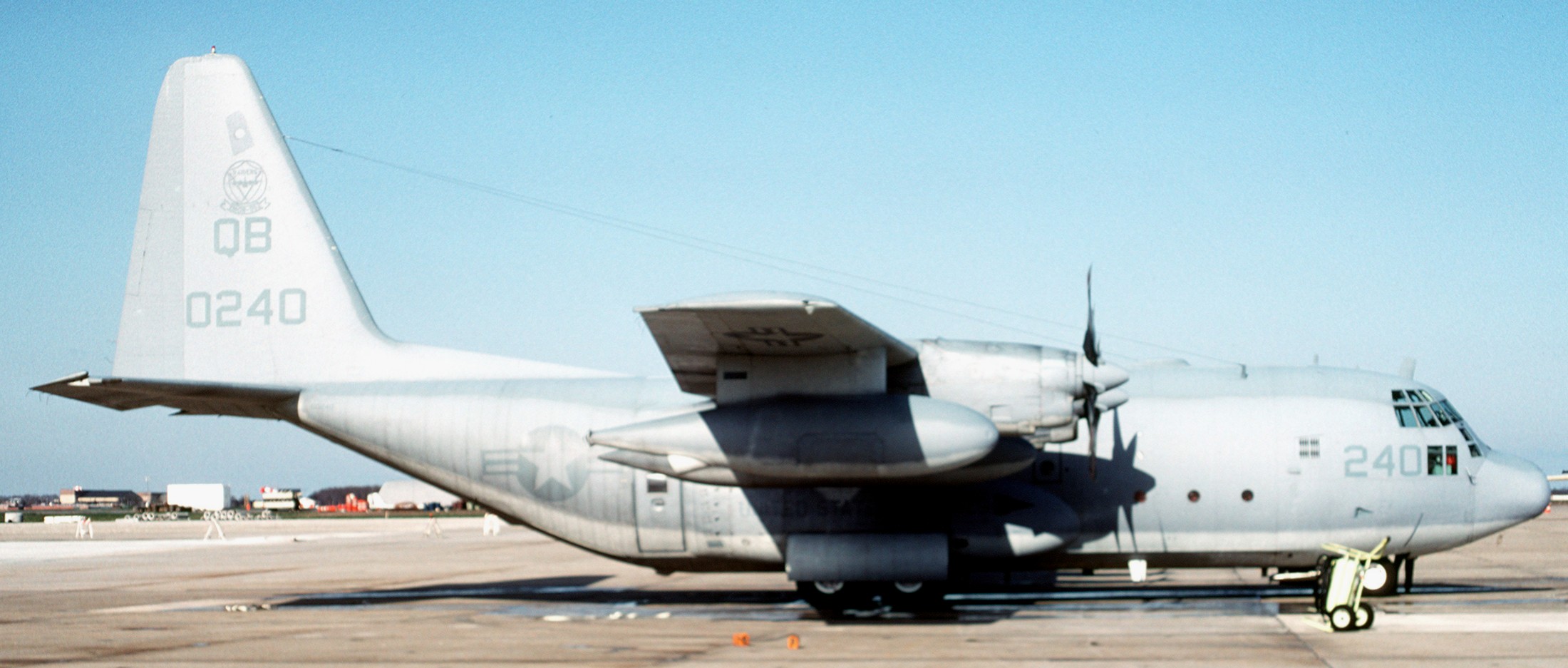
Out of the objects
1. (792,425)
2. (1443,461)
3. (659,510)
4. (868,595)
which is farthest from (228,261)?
(1443,461)

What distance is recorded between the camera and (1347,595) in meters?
14.0

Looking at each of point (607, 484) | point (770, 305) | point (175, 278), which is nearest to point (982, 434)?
point (770, 305)

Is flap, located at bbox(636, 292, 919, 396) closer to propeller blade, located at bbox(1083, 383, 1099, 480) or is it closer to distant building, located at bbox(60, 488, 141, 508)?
propeller blade, located at bbox(1083, 383, 1099, 480)

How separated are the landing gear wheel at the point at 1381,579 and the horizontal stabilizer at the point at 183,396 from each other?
14.4 m

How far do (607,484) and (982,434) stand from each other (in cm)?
543

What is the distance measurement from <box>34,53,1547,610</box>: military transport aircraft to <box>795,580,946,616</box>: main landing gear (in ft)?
0.20

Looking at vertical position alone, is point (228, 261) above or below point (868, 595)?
above

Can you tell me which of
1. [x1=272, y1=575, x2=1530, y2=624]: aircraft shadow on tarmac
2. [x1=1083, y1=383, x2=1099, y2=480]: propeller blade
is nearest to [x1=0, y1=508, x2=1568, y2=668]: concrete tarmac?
[x1=272, y1=575, x2=1530, y2=624]: aircraft shadow on tarmac

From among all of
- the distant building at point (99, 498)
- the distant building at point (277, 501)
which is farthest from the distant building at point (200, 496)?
the distant building at point (99, 498)

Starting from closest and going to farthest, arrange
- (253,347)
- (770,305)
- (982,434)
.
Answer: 1. (770,305)
2. (982,434)
3. (253,347)

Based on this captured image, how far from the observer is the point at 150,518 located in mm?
80312

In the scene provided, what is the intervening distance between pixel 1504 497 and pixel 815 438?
357 inches

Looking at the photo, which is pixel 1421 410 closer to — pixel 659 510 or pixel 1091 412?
pixel 1091 412

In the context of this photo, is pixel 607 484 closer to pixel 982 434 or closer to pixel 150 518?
pixel 982 434
